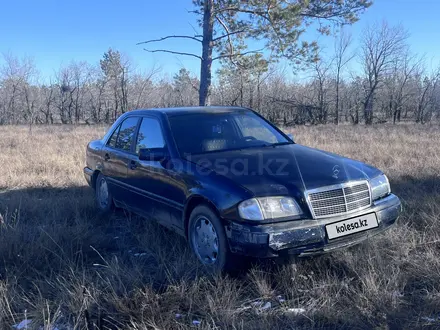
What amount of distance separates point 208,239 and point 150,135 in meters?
1.57

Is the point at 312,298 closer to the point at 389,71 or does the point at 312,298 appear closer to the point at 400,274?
the point at 400,274

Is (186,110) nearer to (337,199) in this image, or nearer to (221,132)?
(221,132)

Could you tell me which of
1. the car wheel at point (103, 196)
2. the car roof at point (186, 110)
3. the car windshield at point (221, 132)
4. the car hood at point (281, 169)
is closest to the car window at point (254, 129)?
the car windshield at point (221, 132)

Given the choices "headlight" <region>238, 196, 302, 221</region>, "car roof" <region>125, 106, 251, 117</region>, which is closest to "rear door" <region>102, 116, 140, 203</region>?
"car roof" <region>125, 106, 251, 117</region>

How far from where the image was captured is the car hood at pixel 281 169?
310 centimetres

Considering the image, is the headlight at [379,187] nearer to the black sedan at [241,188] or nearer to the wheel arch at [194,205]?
the black sedan at [241,188]

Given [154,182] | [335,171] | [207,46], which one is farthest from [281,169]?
[207,46]

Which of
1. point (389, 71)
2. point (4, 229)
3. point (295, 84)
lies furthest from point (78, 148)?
point (389, 71)

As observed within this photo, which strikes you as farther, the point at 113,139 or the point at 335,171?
the point at 113,139

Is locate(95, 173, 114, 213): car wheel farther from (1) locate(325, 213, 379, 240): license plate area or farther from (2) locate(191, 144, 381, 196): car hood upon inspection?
(1) locate(325, 213, 379, 240): license plate area

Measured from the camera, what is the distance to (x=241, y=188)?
119 inches

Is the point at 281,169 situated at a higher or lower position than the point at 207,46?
lower

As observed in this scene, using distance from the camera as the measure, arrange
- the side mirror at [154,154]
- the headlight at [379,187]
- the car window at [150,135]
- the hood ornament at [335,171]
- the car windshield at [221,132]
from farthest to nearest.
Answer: the car window at [150,135]
the car windshield at [221,132]
the side mirror at [154,154]
the headlight at [379,187]
the hood ornament at [335,171]

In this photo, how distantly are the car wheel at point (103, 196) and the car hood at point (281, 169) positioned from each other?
2023 millimetres
